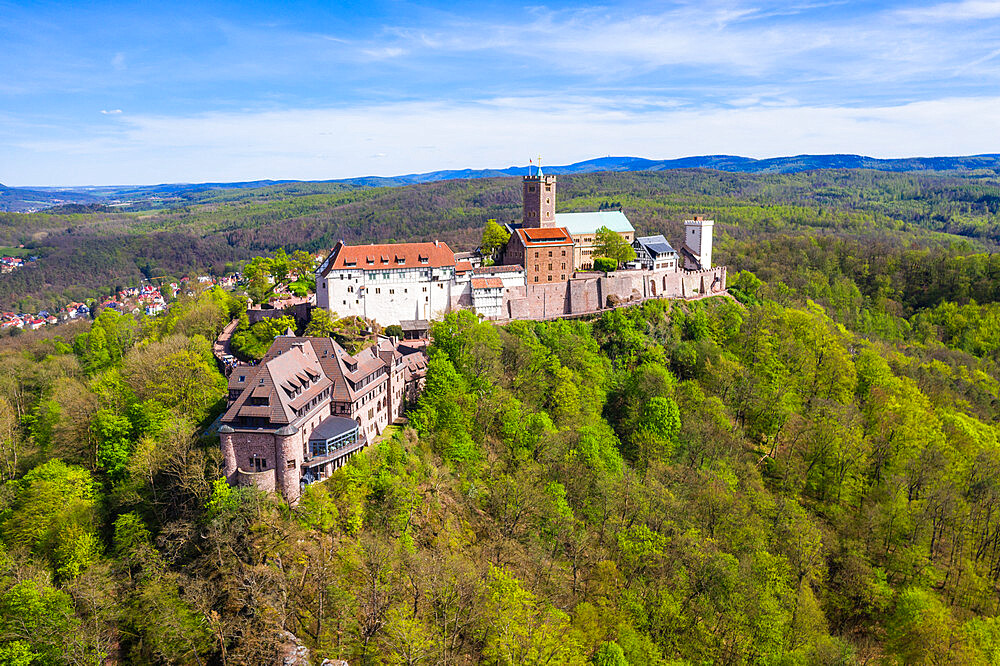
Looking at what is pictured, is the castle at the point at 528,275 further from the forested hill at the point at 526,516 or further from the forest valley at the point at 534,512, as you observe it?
the forested hill at the point at 526,516

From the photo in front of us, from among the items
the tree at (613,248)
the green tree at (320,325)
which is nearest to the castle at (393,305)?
the tree at (613,248)

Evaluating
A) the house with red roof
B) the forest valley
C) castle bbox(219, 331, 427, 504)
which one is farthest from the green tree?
castle bbox(219, 331, 427, 504)

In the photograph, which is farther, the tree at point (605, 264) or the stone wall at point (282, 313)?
the tree at point (605, 264)

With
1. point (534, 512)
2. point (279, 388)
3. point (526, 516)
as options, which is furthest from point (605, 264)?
point (279, 388)

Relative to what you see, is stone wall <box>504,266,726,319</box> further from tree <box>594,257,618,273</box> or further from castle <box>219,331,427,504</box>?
castle <box>219,331,427,504</box>

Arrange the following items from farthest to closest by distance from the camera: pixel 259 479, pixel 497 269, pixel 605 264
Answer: pixel 605 264 → pixel 497 269 → pixel 259 479

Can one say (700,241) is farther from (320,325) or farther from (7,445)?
(7,445)
